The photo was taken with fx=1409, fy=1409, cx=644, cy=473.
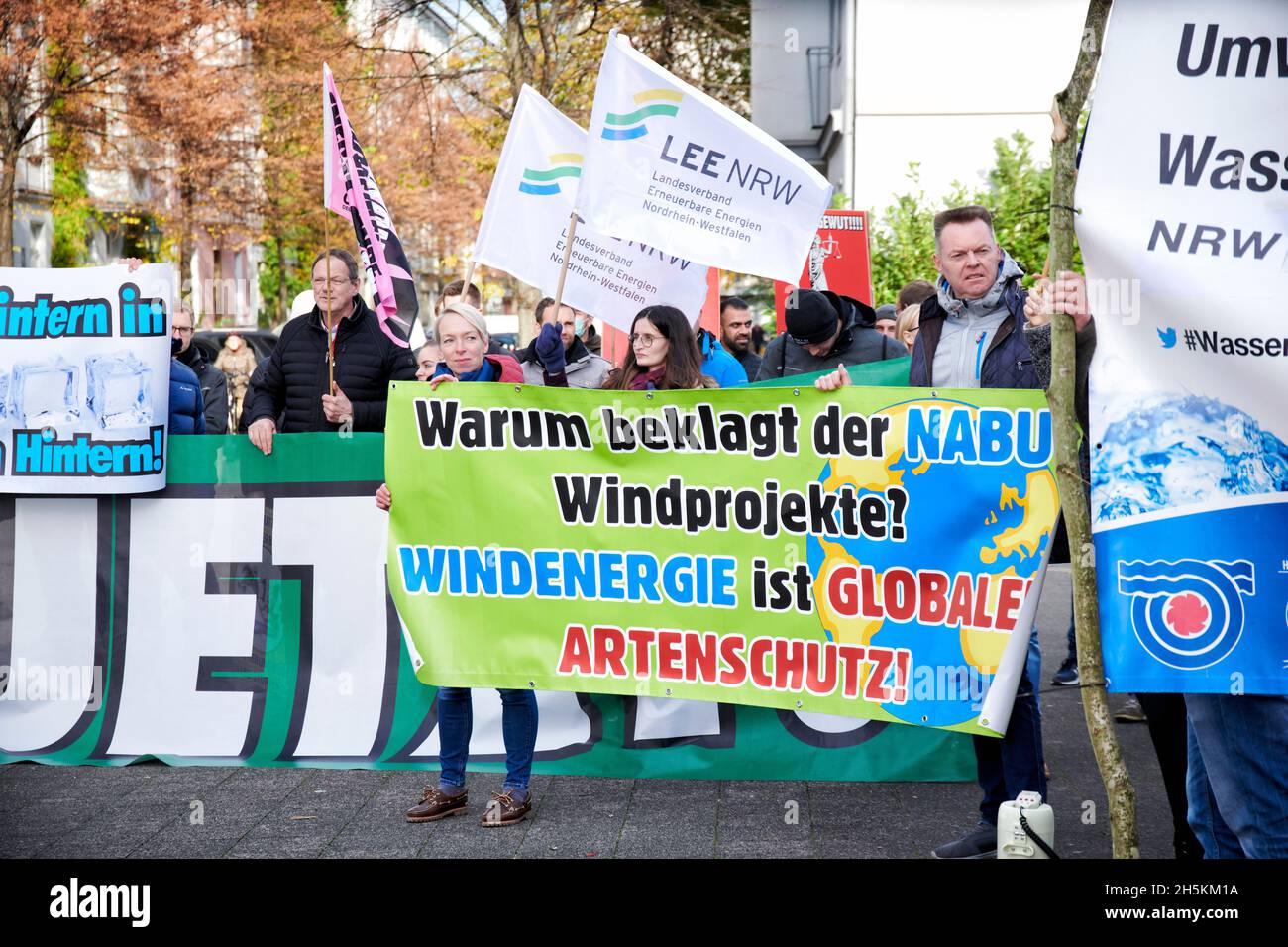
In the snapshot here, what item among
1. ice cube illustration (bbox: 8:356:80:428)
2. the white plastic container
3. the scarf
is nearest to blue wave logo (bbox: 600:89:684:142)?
the scarf

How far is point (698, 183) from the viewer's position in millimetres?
5387

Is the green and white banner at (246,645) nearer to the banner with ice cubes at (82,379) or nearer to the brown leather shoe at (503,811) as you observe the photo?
the banner with ice cubes at (82,379)

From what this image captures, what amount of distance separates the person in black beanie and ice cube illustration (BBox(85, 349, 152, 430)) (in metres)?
2.84

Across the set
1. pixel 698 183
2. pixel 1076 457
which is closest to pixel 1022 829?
pixel 1076 457

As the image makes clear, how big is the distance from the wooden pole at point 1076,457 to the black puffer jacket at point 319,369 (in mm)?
3398

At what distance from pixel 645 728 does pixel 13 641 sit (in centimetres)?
281

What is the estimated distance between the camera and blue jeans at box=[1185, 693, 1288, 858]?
3.66 meters

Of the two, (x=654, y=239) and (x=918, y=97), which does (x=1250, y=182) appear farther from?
(x=918, y=97)

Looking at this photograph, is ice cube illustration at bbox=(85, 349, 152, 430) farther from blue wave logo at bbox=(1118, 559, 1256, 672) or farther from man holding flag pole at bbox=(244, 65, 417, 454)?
blue wave logo at bbox=(1118, 559, 1256, 672)

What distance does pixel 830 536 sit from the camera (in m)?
4.93

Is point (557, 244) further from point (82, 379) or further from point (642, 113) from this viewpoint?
point (82, 379)

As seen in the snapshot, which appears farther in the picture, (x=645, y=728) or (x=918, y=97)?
(x=918, y=97)

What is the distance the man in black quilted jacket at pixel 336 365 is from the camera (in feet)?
21.1
